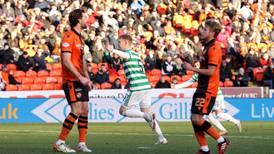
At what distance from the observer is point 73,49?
16.0 metres

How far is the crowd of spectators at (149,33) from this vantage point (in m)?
34.0

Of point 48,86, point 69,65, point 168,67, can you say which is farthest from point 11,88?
point 69,65

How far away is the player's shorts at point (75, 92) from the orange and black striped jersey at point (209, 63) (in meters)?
2.52

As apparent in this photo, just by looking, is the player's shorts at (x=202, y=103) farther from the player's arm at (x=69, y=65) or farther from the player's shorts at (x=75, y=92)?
the player's shorts at (x=75, y=92)

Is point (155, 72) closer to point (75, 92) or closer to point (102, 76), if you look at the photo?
point (102, 76)

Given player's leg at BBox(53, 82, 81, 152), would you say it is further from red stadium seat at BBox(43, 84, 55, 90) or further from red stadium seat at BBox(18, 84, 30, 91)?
red stadium seat at BBox(43, 84, 55, 90)

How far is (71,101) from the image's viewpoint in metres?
16.0

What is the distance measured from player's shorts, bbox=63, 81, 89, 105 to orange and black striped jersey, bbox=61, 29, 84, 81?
0.10 metres

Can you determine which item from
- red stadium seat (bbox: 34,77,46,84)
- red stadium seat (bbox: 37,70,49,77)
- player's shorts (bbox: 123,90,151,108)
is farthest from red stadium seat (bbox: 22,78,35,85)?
player's shorts (bbox: 123,90,151,108)

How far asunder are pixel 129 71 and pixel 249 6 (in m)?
22.4

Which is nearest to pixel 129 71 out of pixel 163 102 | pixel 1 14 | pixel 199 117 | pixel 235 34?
pixel 199 117

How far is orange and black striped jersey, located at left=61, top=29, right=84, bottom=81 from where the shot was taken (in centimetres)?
1598

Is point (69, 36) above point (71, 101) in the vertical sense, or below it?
above

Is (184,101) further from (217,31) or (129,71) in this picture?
(217,31)
